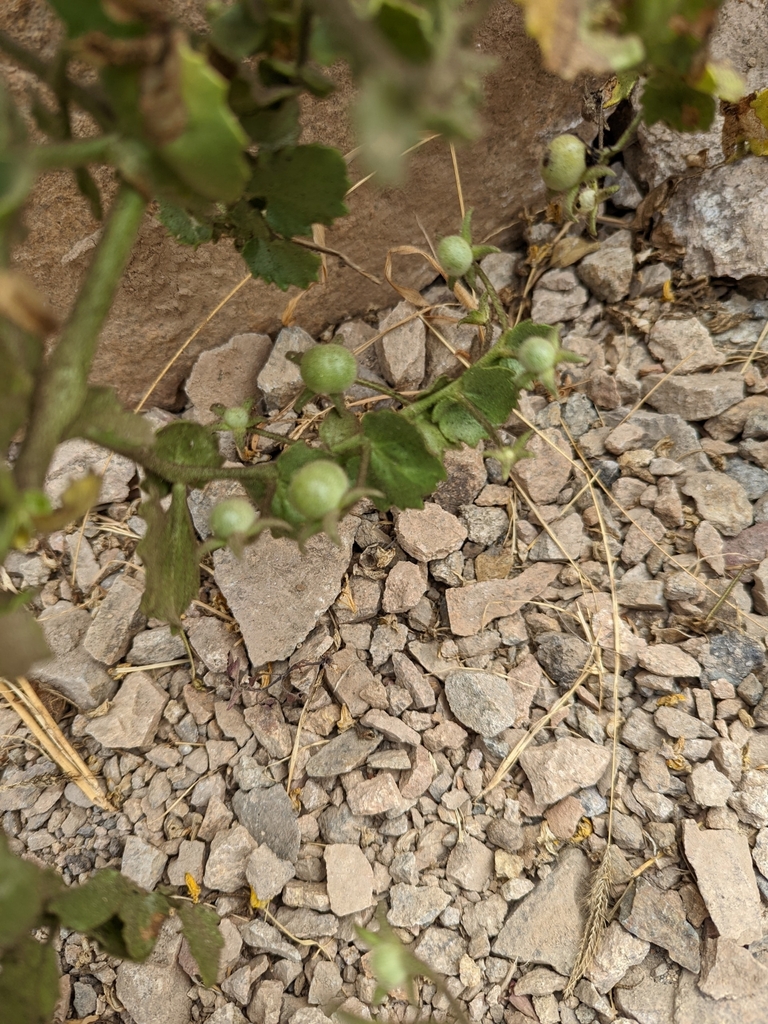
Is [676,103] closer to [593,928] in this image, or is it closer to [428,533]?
[428,533]

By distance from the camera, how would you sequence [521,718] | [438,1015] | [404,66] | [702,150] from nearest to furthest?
[404,66] → [438,1015] → [521,718] → [702,150]

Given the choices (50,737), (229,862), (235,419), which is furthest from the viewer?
(50,737)

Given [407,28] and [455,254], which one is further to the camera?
[455,254]

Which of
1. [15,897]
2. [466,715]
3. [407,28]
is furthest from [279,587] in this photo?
[407,28]

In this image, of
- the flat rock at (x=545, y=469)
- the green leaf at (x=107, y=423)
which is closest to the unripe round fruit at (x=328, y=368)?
the green leaf at (x=107, y=423)

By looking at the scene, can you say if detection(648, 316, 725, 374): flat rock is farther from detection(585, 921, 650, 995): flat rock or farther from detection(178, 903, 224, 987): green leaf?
detection(178, 903, 224, 987): green leaf

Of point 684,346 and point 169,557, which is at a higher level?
point 169,557

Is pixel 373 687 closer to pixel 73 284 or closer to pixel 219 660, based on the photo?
pixel 219 660

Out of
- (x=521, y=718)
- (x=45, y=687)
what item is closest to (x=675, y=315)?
(x=521, y=718)
